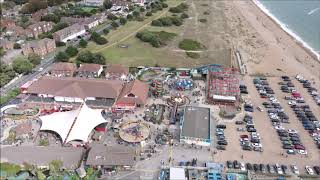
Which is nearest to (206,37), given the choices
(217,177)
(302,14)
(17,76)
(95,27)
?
(95,27)

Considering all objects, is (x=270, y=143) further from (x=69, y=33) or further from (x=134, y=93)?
(x=69, y=33)

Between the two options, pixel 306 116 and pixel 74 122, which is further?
pixel 306 116

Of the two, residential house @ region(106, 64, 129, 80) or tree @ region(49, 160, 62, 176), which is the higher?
tree @ region(49, 160, 62, 176)

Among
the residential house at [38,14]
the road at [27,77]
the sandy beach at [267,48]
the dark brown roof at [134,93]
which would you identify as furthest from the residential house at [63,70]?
the sandy beach at [267,48]

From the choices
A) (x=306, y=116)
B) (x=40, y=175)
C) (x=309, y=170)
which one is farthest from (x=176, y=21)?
(x=40, y=175)

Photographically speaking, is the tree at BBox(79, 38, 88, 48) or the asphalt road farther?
the tree at BBox(79, 38, 88, 48)

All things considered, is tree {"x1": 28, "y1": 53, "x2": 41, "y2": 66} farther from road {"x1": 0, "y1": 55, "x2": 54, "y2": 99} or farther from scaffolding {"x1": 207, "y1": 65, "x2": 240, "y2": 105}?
scaffolding {"x1": 207, "y1": 65, "x2": 240, "y2": 105}

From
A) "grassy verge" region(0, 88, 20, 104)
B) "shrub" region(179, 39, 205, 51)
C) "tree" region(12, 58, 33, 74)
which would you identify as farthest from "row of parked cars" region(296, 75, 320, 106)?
"tree" region(12, 58, 33, 74)
